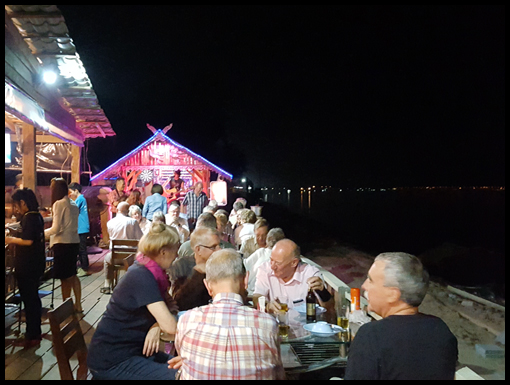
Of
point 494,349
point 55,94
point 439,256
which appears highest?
point 55,94

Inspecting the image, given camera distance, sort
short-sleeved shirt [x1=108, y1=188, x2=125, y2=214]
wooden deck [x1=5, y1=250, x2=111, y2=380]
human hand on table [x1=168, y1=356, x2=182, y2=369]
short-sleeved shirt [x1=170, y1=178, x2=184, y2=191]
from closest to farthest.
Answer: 1. human hand on table [x1=168, y1=356, x2=182, y2=369]
2. wooden deck [x1=5, y1=250, x2=111, y2=380]
3. short-sleeved shirt [x1=108, y1=188, x2=125, y2=214]
4. short-sleeved shirt [x1=170, y1=178, x2=184, y2=191]

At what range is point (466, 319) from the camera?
1130 centimetres

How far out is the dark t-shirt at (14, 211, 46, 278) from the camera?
4.37 m

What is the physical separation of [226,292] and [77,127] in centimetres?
913

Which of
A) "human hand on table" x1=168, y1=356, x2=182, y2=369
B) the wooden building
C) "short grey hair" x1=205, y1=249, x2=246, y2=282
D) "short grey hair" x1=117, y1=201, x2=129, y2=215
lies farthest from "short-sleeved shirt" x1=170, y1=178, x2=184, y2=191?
"short grey hair" x1=205, y1=249, x2=246, y2=282

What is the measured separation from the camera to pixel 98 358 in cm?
260

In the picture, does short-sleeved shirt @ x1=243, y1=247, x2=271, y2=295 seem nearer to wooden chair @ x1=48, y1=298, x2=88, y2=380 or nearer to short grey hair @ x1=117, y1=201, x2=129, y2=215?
wooden chair @ x1=48, y1=298, x2=88, y2=380

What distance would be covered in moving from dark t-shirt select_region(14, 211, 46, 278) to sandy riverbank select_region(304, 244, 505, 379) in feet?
22.6

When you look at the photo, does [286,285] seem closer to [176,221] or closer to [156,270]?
[156,270]

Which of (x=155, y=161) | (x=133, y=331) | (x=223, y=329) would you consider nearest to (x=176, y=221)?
(x=133, y=331)

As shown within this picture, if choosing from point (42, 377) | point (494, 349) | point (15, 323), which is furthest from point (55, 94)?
point (494, 349)

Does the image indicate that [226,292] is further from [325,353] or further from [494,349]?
[494,349]

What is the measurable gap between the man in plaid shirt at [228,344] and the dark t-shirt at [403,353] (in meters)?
0.40

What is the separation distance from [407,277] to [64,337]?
236cm
